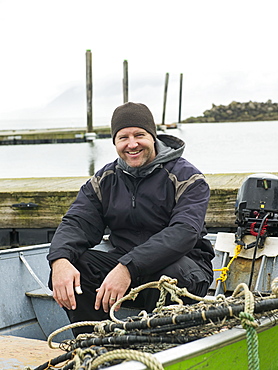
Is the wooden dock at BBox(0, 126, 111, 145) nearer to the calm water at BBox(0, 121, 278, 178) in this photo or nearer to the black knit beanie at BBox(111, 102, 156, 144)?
the calm water at BBox(0, 121, 278, 178)

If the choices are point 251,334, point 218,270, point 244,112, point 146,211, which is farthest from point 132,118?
point 244,112

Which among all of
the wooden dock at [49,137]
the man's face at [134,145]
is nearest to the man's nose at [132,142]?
the man's face at [134,145]

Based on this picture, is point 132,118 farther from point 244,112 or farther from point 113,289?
point 244,112

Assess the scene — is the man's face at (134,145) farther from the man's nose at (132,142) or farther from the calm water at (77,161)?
the calm water at (77,161)

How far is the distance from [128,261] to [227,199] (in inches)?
118

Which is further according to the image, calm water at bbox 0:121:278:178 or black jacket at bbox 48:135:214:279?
calm water at bbox 0:121:278:178

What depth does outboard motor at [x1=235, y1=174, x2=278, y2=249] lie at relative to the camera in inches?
172

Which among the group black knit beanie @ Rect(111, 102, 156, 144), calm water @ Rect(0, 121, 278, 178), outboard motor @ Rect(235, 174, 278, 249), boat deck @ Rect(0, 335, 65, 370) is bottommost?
calm water @ Rect(0, 121, 278, 178)

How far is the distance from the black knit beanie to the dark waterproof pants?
2.72 feet

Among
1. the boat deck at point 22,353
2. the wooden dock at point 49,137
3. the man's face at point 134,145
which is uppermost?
the man's face at point 134,145

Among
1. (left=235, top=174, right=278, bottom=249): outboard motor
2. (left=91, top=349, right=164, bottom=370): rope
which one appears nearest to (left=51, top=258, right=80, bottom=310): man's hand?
(left=91, top=349, right=164, bottom=370): rope

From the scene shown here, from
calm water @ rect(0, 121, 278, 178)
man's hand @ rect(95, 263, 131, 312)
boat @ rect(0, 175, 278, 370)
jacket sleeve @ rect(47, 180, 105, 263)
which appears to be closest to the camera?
man's hand @ rect(95, 263, 131, 312)

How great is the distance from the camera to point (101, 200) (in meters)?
3.50

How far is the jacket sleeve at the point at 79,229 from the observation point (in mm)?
3139
